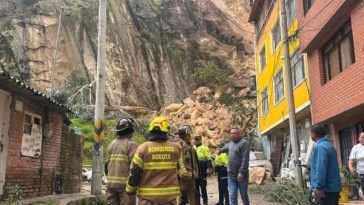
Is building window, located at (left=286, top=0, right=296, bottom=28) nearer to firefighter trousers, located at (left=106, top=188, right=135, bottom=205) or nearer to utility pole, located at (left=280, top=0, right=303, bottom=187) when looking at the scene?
utility pole, located at (left=280, top=0, right=303, bottom=187)

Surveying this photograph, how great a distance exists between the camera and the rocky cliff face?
3544 cm

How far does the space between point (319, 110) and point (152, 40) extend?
30.0 m

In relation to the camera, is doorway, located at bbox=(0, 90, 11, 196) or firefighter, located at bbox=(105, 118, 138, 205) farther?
doorway, located at bbox=(0, 90, 11, 196)

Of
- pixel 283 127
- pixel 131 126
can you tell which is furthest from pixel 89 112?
pixel 131 126

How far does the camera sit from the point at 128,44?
131 feet

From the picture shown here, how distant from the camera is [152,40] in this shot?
4250 centimetres

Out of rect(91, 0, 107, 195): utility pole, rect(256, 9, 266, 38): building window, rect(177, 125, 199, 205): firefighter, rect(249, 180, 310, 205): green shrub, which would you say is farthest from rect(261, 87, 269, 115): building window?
rect(177, 125, 199, 205): firefighter

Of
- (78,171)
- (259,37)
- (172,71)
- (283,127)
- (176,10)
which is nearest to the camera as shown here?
(78,171)

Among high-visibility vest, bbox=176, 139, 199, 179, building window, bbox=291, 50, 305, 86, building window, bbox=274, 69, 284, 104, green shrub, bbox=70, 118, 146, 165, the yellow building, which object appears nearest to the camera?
high-visibility vest, bbox=176, 139, 199, 179

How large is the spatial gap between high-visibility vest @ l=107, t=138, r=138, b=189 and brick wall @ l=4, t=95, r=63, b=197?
3504 millimetres

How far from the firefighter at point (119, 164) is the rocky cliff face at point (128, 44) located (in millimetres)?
29742

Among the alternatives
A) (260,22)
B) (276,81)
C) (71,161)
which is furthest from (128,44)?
(71,161)

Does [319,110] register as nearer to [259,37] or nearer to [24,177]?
[24,177]

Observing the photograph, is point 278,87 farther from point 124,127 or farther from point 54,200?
point 124,127
